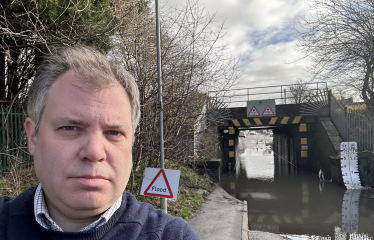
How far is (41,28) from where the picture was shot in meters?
4.52

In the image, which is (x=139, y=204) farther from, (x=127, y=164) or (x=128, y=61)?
(x=128, y=61)

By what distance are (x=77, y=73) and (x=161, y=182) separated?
10.7ft

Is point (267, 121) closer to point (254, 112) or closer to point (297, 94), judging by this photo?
point (254, 112)

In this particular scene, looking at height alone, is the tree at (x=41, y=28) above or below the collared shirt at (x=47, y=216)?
above

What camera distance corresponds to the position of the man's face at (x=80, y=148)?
1015 millimetres

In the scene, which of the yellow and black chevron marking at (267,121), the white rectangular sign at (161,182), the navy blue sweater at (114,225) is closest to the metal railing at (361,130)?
the yellow and black chevron marking at (267,121)

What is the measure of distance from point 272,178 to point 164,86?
8724mm

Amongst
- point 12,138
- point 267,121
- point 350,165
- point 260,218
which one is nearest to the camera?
point 12,138

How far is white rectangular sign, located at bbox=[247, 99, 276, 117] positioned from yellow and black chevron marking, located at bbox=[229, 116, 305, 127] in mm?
359

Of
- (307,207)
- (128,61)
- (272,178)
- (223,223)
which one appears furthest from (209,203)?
(272,178)

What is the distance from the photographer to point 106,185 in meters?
1.07

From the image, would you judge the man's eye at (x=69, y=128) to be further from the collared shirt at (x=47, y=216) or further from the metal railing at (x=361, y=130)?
the metal railing at (x=361, y=130)

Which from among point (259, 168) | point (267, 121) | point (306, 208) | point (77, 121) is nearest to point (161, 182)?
point (77, 121)

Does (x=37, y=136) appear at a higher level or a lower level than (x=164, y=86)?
lower
